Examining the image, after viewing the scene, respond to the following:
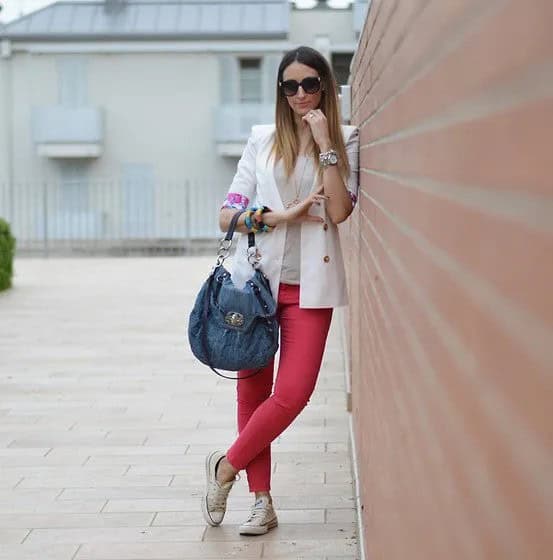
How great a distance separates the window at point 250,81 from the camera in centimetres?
3672

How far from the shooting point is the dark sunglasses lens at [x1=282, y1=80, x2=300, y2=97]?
4.43m

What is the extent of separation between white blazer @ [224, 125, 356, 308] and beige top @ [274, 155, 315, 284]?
0.06 ft

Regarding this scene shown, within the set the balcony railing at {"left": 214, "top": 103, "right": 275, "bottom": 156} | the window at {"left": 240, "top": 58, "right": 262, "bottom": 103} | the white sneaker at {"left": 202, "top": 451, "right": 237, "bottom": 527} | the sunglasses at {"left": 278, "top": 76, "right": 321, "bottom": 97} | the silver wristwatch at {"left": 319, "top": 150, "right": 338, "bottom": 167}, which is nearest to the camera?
the silver wristwatch at {"left": 319, "top": 150, "right": 338, "bottom": 167}

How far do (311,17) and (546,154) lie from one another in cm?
3773

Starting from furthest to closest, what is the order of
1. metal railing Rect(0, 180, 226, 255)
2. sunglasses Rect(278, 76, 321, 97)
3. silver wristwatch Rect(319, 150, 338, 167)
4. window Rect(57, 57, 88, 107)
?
window Rect(57, 57, 88, 107), metal railing Rect(0, 180, 226, 255), sunglasses Rect(278, 76, 321, 97), silver wristwatch Rect(319, 150, 338, 167)

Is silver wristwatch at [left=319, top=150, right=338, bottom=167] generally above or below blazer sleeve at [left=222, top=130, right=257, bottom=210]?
above

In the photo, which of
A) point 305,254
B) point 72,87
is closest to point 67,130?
point 72,87

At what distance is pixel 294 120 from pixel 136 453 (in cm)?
245

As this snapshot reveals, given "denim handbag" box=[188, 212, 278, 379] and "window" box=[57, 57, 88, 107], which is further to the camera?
"window" box=[57, 57, 88, 107]

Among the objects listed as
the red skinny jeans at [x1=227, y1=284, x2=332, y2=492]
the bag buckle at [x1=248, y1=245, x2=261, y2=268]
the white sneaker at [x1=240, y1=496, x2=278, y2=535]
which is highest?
the bag buckle at [x1=248, y1=245, x2=261, y2=268]

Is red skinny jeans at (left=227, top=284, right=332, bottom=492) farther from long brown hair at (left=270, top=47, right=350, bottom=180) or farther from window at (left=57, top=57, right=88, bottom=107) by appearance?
window at (left=57, top=57, right=88, bottom=107)

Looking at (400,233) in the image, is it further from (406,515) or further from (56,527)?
(56,527)

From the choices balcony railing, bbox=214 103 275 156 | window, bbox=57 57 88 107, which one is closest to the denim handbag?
balcony railing, bbox=214 103 275 156

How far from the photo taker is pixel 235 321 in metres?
4.42
